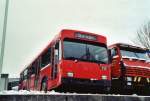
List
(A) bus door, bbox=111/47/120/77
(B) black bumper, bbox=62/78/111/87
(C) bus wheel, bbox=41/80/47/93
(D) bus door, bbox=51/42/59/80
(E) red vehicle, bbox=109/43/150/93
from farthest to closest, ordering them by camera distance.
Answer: (C) bus wheel, bbox=41/80/47/93
(A) bus door, bbox=111/47/120/77
(E) red vehicle, bbox=109/43/150/93
(D) bus door, bbox=51/42/59/80
(B) black bumper, bbox=62/78/111/87

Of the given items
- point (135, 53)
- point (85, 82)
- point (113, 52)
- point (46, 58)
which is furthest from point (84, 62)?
point (135, 53)

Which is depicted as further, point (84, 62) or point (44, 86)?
point (44, 86)

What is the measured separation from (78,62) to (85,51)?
636mm

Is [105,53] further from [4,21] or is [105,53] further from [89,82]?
[4,21]

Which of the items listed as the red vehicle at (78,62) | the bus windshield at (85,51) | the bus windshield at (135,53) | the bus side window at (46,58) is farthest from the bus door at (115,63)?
the bus side window at (46,58)

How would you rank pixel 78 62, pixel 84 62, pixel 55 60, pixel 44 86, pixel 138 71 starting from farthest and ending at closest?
pixel 44 86 < pixel 138 71 < pixel 55 60 < pixel 84 62 < pixel 78 62

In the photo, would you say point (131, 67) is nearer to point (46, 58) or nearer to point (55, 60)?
point (55, 60)

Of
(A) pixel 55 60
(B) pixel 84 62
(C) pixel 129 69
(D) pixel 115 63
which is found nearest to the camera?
(B) pixel 84 62

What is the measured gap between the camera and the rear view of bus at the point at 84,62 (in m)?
13.0

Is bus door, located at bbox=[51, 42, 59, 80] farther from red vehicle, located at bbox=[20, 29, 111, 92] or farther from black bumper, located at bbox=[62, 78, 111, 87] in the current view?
black bumper, located at bbox=[62, 78, 111, 87]

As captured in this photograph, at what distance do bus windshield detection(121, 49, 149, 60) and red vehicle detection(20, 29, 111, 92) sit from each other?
1.72m

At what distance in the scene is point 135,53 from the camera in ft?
53.2

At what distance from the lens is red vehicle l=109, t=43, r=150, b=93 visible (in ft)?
49.6

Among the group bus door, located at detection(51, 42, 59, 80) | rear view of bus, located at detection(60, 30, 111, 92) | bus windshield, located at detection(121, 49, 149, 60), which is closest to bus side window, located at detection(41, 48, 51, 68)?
bus door, located at detection(51, 42, 59, 80)
